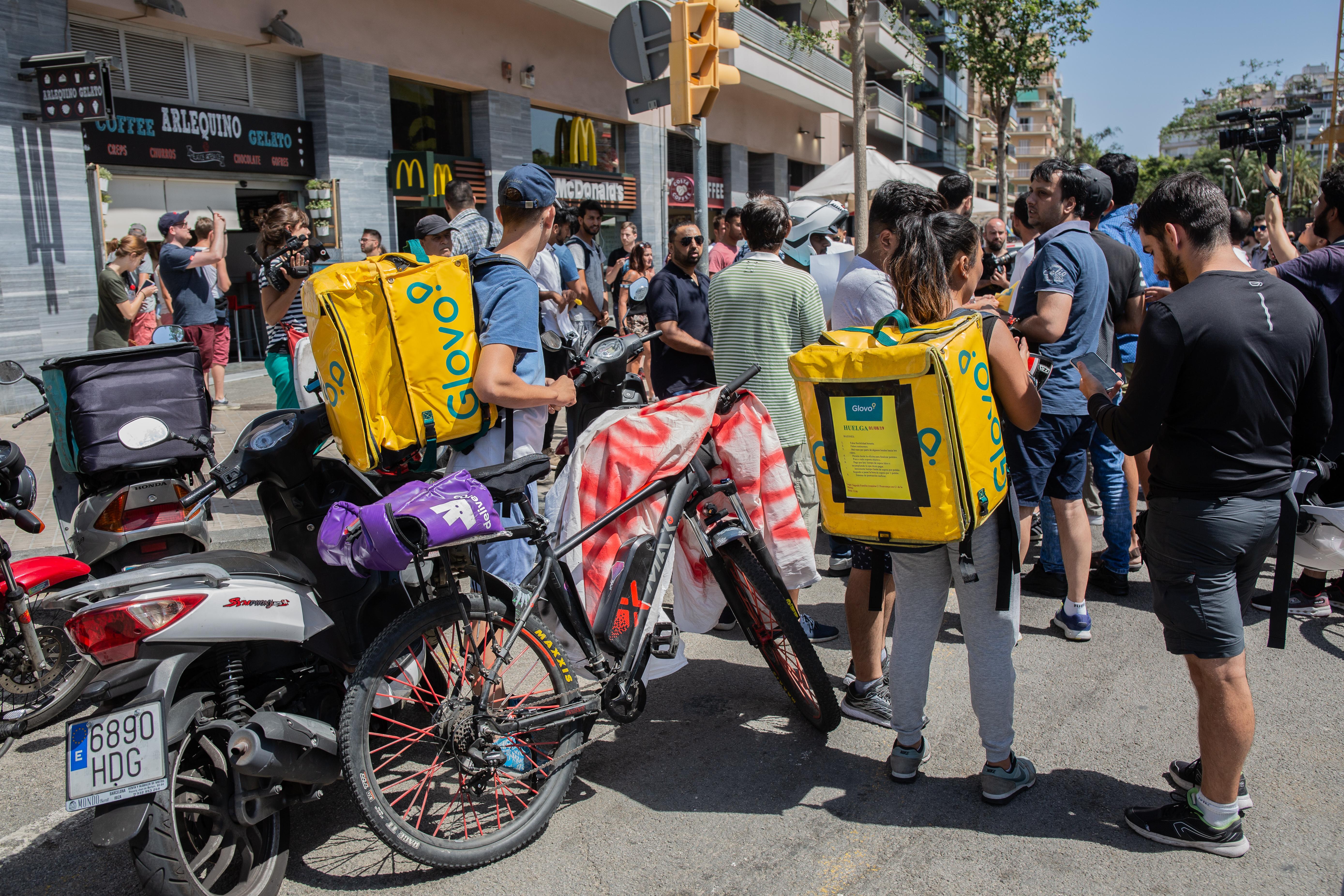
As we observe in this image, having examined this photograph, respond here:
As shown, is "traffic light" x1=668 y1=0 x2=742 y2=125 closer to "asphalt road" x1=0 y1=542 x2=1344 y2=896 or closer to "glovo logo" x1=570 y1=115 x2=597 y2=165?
"asphalt road" x1=0 y1=542 x2=1344 y2=896

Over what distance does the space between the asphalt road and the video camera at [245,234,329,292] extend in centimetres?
222

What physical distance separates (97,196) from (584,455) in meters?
9.32

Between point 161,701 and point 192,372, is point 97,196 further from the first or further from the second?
point 161,701

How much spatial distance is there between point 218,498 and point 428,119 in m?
9.60

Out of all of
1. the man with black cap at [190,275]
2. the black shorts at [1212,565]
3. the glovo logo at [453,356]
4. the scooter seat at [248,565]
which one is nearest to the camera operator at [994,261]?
the black shorts at [1212,565]

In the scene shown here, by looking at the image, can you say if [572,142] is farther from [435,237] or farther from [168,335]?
[168,335]

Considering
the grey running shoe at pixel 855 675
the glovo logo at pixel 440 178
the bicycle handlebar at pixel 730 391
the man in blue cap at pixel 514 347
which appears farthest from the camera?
the glovo logo at pixel 440 178

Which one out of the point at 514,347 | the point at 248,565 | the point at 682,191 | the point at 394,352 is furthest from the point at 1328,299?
the point at 682,191

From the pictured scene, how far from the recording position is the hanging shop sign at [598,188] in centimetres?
1753

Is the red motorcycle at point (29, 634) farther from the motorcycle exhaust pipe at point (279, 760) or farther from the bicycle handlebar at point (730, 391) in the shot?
the bicycle handlebar at point (730, 391)

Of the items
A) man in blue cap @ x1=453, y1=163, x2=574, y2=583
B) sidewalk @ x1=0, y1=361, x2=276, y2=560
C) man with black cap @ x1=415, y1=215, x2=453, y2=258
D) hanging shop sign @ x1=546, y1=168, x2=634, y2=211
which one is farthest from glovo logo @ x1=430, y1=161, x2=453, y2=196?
man in blue cap @ x1=453, y1=163, x2=574, y2=583

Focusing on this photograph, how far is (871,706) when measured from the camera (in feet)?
12.3

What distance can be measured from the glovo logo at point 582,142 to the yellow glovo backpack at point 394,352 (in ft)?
51.8

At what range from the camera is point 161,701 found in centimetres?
243
